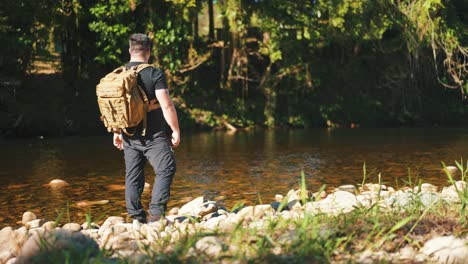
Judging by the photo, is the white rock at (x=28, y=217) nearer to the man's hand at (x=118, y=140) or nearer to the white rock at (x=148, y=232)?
the man's hand at (x=118, y=140)

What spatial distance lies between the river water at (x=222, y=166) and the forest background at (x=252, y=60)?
2.72m

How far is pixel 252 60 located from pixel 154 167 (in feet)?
60.4

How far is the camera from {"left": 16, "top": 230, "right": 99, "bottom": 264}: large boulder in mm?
4121

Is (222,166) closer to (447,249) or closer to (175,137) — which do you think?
(175,137)

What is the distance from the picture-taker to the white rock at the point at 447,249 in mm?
4074

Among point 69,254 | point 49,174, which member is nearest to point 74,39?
point 49,174

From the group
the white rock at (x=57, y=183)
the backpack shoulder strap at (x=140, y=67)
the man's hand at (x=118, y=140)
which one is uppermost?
the backpack shoulder strap at (x=140, y=67)

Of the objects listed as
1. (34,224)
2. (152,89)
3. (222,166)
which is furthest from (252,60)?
(152,89)

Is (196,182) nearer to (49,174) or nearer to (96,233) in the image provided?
(49,174)

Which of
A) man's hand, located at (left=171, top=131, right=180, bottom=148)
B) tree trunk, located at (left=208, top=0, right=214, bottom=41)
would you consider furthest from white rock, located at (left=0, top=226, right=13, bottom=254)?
tree trunk, located at (left=208, top=0, right=214, bottom=41)

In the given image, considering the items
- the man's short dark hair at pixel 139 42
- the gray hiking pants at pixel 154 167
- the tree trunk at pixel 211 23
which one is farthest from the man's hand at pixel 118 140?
the tree trunk at pixel 211 23

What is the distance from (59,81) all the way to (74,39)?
1.65 meters

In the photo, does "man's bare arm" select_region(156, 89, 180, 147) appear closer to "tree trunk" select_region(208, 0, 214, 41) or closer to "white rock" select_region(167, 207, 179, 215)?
"white rock" select_region(167, 207, 179, 215)

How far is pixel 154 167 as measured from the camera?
6215mm
